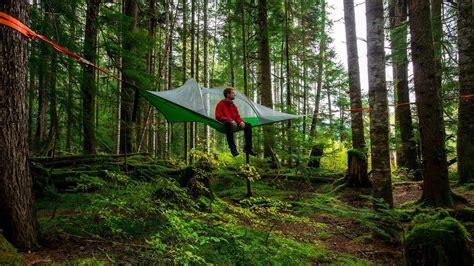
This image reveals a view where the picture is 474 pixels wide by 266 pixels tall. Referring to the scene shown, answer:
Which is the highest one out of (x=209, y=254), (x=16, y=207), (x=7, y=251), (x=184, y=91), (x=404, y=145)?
(x=184, y=91)

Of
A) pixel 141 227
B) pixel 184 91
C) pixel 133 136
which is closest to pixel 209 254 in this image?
pixel 141 227

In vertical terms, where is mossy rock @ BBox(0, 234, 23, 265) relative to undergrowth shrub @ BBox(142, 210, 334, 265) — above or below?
above

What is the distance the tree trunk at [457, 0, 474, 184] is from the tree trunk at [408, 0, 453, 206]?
3.73 feet

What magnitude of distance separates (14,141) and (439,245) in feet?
10.7

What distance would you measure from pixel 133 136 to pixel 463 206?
6.33 m

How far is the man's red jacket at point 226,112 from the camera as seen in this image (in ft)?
13.4

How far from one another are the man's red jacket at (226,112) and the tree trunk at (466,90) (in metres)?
3.31

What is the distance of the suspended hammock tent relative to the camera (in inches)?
148

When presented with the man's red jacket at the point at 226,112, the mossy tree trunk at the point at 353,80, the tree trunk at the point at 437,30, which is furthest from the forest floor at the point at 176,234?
the tree trunk at the point at 437,30

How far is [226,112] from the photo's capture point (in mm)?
4191

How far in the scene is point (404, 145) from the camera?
6.83m

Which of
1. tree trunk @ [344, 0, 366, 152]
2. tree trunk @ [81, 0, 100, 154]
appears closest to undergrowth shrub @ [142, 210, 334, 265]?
tree trunk @ [81, 0, 100, 154]

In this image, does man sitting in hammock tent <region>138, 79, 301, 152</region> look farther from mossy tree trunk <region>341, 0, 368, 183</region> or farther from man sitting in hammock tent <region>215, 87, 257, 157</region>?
mossy tree trunk <region>341, 0, 368, 183</region>

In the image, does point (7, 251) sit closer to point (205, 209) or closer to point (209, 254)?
point (209, 254)
